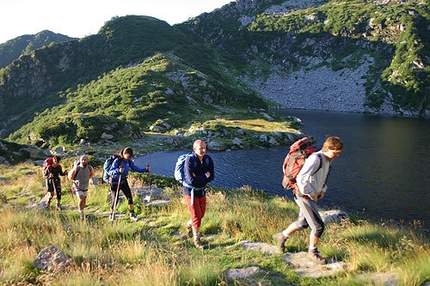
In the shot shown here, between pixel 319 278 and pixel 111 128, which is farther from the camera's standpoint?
pixel 111 128

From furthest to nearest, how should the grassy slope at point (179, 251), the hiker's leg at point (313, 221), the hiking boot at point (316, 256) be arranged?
1. the hiker's leg at point (313, 221)
2. the hiking boot at point (316, 256)
3. the grassy slope at point (179, 251)

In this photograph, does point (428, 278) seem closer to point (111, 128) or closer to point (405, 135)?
point (111, 128)

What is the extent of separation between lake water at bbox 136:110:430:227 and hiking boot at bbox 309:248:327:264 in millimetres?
18596

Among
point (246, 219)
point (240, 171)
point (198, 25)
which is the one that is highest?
point (198, 25)

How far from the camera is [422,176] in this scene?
107 feet

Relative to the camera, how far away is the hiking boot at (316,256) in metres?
6.28

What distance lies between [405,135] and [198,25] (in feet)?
537

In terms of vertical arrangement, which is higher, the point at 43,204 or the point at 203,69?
the point at 203,69

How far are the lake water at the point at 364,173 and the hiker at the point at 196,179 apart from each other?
62.4ft

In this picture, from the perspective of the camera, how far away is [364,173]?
33875mm

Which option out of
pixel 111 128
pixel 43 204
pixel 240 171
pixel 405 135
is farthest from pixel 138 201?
pixel 405 135

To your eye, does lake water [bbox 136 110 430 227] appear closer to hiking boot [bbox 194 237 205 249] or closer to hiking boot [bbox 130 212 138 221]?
hiking boot [bbox 130 212 138 221]

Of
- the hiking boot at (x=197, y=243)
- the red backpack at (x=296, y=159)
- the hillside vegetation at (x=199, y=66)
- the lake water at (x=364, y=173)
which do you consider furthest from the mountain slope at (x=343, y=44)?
the hiking boot at (x=197, y=243)

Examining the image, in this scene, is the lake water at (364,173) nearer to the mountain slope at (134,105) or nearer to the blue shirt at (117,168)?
the mountain slope at (134,105)
